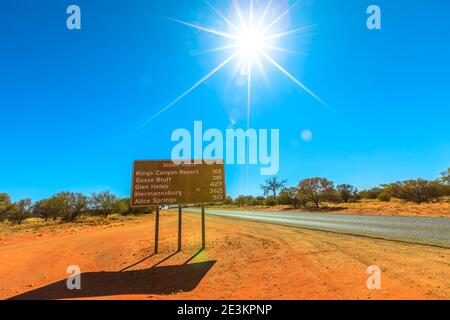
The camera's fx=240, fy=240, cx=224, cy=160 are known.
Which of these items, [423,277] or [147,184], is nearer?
[423,277]

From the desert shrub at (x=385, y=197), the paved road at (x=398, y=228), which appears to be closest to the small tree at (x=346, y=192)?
the desert shrub at (x=385, y=197)

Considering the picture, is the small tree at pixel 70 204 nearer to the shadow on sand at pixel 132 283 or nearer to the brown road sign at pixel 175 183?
the brown road sign at pixel 175 183

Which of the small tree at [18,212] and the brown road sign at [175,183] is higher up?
the brown road sign at [175,183]

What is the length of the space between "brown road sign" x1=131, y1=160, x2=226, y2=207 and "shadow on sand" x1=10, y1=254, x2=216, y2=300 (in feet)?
9.08

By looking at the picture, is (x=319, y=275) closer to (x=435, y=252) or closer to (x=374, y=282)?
(x=374, y=282)

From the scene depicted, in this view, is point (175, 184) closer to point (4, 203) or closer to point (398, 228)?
point (398, 228)

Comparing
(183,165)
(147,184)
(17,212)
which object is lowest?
(17,212)

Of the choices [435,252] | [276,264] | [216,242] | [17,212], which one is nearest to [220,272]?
[276,264]

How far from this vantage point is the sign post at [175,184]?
9.74 m

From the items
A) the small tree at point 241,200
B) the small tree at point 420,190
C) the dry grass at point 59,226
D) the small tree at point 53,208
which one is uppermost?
the small tree at point 420,190

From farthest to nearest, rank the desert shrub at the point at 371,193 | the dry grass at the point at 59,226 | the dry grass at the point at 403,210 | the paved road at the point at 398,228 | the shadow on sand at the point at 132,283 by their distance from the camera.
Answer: the desert shrub at the point at 371,193
the dry grass at the point at 403,210
the dry grass at the point at 59,226
the paved road at the point at 398,228
the shadow on sand at the point at 132,283

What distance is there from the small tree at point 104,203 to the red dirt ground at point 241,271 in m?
26.2
